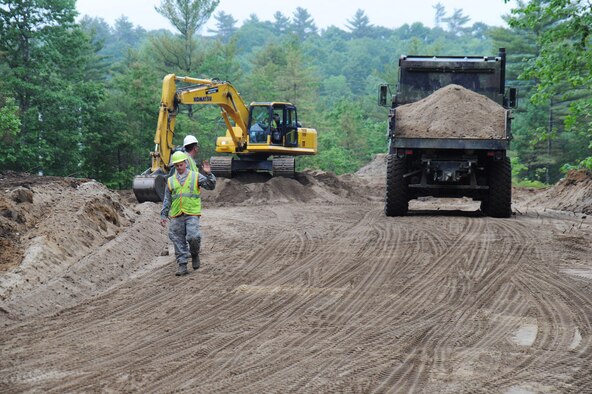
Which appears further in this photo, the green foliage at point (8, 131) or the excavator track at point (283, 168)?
the green foliage at point (8, 131)

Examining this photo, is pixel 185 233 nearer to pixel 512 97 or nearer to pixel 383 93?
pixel 383 93

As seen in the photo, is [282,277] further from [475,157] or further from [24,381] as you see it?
[475,157]

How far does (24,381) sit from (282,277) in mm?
5134

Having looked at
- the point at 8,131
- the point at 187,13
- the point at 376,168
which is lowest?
the point at 376,168

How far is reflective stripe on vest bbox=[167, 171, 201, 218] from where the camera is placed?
1167cm

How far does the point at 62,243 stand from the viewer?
12242 millimetres

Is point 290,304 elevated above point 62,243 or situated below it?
below

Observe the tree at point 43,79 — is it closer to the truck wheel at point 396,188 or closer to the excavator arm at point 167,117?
the excavator arm at point 167,117

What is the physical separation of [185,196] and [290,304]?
3.23 metres

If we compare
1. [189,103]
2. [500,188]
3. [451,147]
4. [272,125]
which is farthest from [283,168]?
[451,147]

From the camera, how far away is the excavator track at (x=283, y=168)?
2808 centimetres

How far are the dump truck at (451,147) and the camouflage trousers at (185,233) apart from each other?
6.73 meters

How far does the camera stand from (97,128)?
41.5 metres

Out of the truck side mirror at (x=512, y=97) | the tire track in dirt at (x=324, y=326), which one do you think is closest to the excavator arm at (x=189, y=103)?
the tire track in dirt at (x=324, y=326)
